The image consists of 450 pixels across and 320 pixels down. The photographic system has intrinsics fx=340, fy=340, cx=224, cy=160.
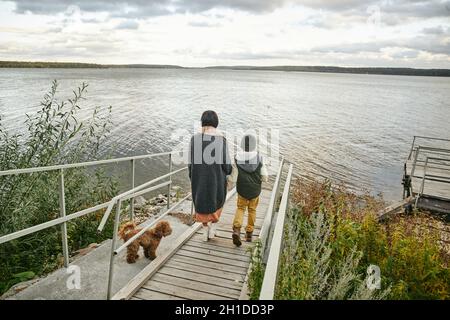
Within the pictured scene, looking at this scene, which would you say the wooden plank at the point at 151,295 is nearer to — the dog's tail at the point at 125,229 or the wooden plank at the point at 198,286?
the wooden plank at the point at 198,286

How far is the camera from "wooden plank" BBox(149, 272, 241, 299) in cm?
381

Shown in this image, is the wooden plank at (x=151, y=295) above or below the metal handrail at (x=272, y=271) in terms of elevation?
below

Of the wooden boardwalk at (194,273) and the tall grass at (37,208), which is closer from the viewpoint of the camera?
the wooden boardwalk at (194,273)

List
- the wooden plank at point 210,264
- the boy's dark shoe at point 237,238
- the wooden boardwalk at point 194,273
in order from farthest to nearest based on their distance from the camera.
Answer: the boy's dark shoe at point 237,238, the wooden plank at point 210,264, the wooden boardwalk at point 194,273

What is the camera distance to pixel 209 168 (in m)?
4.66

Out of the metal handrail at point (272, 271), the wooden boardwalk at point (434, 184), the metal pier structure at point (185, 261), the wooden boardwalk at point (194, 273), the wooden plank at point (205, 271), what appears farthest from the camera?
the wooden boardwalk at point (434, 184)

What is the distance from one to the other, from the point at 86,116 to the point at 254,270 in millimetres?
24067

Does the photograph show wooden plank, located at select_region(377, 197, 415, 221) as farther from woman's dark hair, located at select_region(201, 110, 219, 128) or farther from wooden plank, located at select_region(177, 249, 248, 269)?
woman's dark hair, located at select_region(201, 110, 219, 128)

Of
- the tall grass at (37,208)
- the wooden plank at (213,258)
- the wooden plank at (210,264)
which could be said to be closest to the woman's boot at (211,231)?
the wooden plank at (213,258)

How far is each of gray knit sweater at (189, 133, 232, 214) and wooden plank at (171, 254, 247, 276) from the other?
68 cm

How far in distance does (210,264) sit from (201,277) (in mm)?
367

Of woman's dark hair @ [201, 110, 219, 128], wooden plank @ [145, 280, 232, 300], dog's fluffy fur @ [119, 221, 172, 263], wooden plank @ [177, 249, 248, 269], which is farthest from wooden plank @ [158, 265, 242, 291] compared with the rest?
woman's dark hair @ [201, 110, 219, 128]

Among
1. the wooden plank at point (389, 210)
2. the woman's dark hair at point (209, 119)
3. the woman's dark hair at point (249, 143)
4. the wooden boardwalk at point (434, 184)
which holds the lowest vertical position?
the wooden plank at point (389, 210)

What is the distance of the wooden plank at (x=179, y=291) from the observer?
3719 mm
